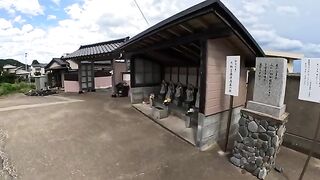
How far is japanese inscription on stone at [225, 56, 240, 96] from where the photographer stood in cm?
534

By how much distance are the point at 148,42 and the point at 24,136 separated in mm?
5800

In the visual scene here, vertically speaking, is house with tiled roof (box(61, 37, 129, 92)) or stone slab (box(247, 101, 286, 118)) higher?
house with tiled roof (box(61, 37, 129, 92))

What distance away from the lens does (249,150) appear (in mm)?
4992

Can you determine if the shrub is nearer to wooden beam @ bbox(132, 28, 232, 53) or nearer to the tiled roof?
the tiled roof

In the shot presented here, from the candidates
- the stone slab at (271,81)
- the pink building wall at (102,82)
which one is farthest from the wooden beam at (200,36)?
the pink building wall at (102,82)

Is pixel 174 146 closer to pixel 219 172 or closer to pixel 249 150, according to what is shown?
pixel 219 172

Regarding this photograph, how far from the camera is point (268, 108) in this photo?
4.78m

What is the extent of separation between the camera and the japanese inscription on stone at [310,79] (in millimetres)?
4320

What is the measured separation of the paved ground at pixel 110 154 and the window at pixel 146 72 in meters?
3.18

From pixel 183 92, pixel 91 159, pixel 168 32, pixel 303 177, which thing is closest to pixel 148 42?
pixel 168 32

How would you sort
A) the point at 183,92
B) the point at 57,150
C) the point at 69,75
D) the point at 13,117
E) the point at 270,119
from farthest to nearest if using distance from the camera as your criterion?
the point at 69,75 < the point at 183,92 < the point at 13,117 < the point at 57,150 < the point at 270,119

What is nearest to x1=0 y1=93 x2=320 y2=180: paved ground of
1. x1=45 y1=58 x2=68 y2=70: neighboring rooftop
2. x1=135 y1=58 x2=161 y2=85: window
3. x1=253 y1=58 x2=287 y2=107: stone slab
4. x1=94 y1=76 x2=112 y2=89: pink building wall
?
x1=253 y1=58 x2=287 y2=107: stone slab

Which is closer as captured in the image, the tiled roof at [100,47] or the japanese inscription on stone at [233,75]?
the japanese inscription on stone at [233,75]

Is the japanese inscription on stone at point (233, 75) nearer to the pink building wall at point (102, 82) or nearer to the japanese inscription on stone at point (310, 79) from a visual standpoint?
the japanese inscription on stone at point (310, 79)
